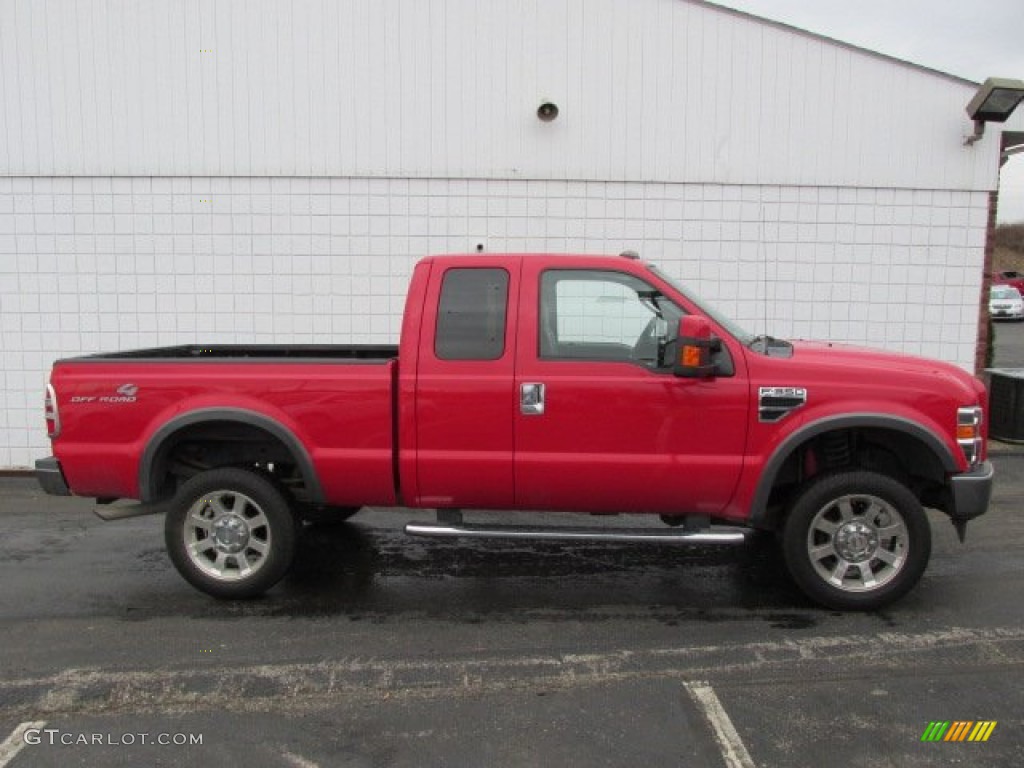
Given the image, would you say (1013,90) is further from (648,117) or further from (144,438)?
(144,438)

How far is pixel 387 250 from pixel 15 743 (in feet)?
19.5

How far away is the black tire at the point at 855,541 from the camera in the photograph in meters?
4.32

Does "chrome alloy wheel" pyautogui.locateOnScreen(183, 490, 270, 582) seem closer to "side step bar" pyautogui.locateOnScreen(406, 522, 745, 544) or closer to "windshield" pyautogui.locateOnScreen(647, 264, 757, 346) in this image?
"side step bar" pyautogui.locateOnScreen(406, 522, 745, 544)

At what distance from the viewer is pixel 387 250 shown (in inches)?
330

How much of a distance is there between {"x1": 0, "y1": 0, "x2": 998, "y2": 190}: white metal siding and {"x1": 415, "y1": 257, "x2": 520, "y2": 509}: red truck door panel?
404 cm

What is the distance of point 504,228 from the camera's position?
834cm

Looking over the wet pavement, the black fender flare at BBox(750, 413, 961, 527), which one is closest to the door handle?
the wet pavement

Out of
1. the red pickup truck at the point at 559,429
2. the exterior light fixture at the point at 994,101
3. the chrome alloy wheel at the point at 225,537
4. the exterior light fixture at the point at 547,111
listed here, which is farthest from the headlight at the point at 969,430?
the exterior light fixture at the point at 547,111

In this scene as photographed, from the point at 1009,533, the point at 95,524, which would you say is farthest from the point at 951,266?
the point at 95,524

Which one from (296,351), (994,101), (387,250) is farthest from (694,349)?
(994,101)

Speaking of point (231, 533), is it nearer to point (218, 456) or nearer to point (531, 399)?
point (218, 456)

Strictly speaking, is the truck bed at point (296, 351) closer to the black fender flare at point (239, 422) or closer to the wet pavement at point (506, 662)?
the black fender flare at point (239, 422)

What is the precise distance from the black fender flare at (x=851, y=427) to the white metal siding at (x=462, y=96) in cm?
466

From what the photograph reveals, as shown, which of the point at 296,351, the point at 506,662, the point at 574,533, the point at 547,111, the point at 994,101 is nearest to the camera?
the point at 506,662
